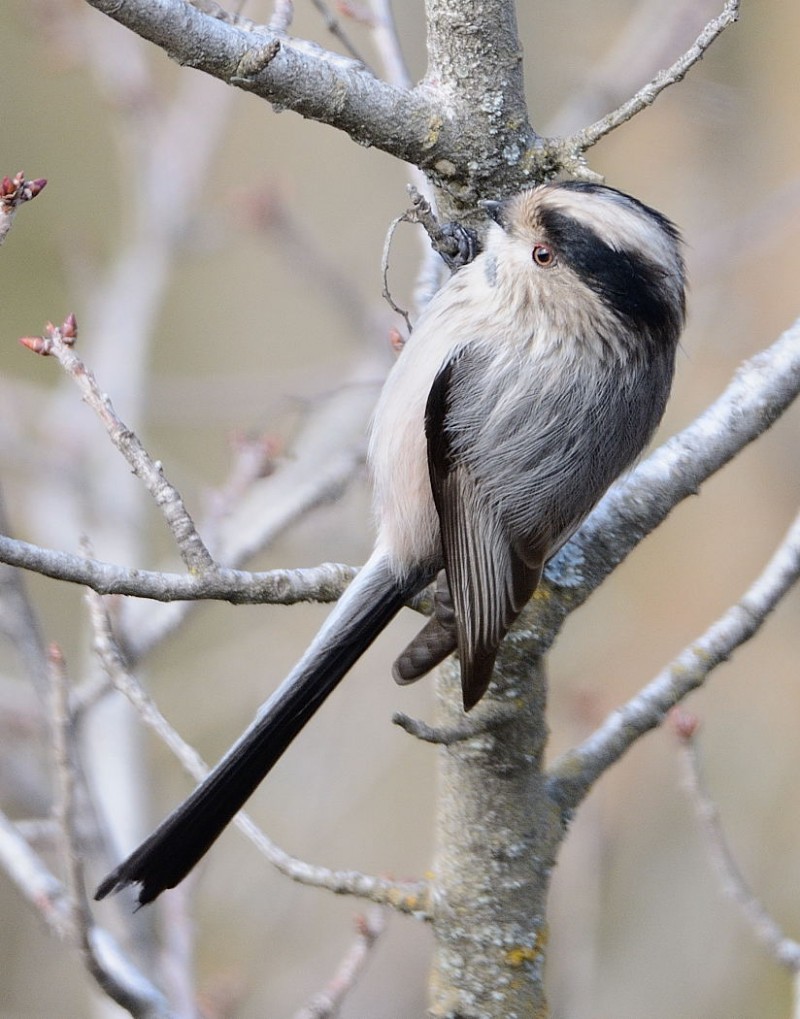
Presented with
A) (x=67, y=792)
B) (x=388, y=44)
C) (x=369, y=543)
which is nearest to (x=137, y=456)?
(x=67, y=792)

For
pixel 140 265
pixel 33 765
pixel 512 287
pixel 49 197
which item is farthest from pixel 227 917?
pixel 49 197

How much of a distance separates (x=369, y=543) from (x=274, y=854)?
4.74 feet

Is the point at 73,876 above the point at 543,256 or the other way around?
the other way around

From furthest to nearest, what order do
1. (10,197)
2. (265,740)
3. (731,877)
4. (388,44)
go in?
1. (388,44)
2. (731,877)
3. (265,740)
4. (10,197)

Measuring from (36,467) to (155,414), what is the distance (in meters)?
0.66

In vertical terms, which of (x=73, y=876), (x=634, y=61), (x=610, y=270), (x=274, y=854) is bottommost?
(x=73, y=876)

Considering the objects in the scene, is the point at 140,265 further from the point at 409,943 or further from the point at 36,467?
the point at 409,943

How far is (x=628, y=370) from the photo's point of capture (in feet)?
5.73

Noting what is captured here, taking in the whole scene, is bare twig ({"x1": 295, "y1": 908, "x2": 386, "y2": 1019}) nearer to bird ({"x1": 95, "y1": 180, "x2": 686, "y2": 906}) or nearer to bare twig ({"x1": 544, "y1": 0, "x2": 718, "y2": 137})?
bird ({"x1": 95, "y1": 180, "x2": 686, "y2": 906})

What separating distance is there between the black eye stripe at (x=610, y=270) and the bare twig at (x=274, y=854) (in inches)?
32.5

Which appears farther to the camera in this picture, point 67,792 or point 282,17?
point 282,17

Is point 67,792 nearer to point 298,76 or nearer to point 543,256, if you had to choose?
point 298,76

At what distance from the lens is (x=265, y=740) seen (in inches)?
64.6

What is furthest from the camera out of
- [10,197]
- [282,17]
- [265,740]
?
[265,740]
